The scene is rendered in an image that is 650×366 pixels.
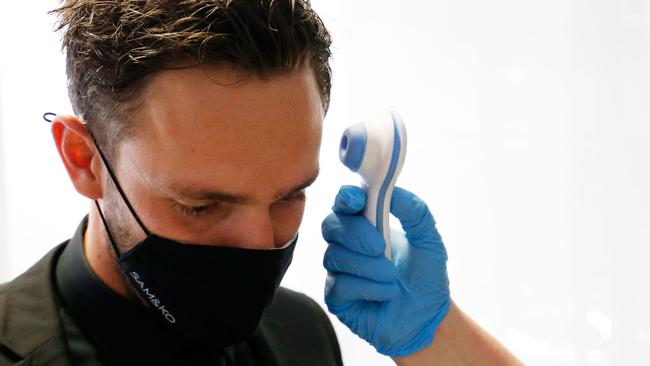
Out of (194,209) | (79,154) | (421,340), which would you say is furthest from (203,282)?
(421,340)

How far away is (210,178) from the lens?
105cm

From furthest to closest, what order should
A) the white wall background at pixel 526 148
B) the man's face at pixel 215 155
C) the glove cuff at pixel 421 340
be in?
the white wall background at pixel 526 148 < the glove cuff at pixel 421 340 < the man's face at pixel 215 155

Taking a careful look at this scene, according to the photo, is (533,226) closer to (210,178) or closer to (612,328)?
(612,328)

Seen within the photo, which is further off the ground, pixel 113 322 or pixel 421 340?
pixel 113 322

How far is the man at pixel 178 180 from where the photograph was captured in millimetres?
1051

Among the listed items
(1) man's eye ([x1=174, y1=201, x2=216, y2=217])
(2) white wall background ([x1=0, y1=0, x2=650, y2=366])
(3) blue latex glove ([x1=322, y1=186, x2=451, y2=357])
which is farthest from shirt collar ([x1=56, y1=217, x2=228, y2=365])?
(2) white wall background ([x1=0, y1=0, x2=650, y2=366])

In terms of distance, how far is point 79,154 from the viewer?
45.9 inches

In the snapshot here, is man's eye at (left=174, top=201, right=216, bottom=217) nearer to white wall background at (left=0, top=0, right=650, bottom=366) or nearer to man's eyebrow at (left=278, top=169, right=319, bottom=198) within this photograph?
man's eyebrow at (left=278, top=169, right=319, bottom=198)

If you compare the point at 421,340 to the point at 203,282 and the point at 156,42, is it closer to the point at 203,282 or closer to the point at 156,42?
the point at 203,282

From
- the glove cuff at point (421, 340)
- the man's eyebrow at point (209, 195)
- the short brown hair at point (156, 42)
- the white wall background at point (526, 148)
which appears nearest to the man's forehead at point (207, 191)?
the man's eyebrow at point (209, 195)

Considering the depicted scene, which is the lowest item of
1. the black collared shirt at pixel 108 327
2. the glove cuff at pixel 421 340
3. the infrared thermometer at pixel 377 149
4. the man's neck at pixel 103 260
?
the glove cuff at pixel 421 340

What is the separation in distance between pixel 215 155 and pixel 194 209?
10 centimetres

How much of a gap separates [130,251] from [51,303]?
0.51ft

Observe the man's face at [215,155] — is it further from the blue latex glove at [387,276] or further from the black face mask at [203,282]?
the blue latex glove at [387,276]
